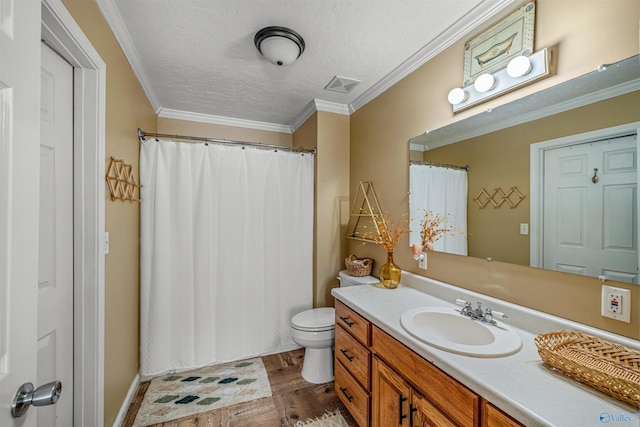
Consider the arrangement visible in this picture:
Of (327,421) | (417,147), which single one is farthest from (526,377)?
(417,147)

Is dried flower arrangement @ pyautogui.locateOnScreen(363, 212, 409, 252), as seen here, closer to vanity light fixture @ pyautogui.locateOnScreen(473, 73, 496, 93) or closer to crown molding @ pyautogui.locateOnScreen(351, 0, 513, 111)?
vanity light fixture @ pyautogui.locateOnScreen(473, 73, 496, 93)

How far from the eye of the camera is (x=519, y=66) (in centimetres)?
124

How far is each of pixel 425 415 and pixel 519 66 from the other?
1.54 meters

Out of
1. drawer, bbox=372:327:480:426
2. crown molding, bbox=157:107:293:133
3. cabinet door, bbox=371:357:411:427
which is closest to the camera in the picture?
drawer, bbox=372:327:480:426

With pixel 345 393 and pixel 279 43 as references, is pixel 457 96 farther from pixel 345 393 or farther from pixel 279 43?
pixel 345 393

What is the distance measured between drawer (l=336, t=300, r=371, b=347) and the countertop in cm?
6

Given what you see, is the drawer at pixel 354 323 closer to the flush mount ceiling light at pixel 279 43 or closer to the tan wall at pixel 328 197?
the tan wall at pixel 328 197

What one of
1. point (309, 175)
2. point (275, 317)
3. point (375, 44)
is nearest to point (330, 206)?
point (309, 175)

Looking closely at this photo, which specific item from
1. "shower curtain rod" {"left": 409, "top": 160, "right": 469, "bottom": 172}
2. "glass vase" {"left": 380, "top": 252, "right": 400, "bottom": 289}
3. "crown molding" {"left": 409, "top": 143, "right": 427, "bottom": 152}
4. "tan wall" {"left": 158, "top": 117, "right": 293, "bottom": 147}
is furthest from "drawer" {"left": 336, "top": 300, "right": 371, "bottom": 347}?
"tan wall" {"left": 158, "top": 117, "right": 293, "bottom": 147}

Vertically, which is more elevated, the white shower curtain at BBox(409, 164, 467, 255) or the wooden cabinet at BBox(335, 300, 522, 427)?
the white shower curtain at BBox(409, 164, 467, 255)

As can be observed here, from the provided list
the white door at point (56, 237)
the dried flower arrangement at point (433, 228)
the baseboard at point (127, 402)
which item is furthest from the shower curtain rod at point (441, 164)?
the baseboard at point (127, 402)

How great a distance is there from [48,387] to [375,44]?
2.04 metres

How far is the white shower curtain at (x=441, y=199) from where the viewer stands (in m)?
1.56

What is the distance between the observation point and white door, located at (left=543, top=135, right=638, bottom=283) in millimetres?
949
